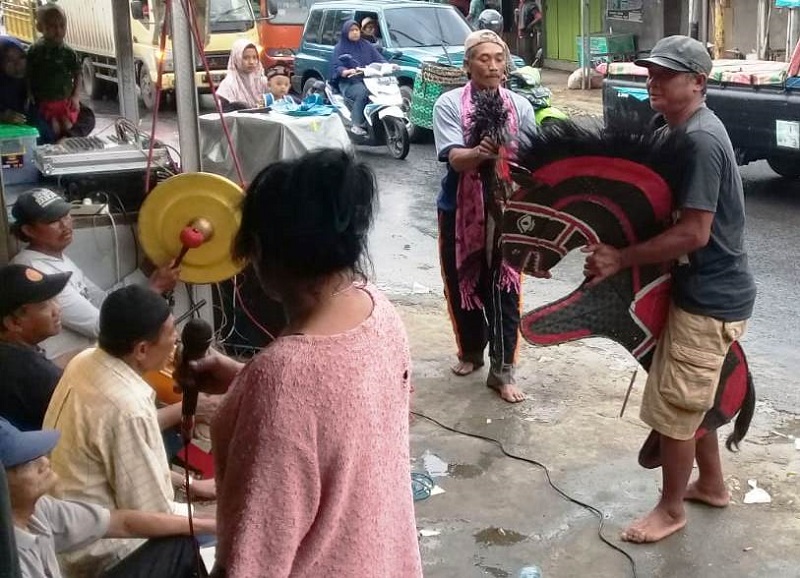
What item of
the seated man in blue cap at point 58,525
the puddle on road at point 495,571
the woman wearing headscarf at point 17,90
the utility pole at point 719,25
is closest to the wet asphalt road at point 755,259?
the puddle on road at point 495,571

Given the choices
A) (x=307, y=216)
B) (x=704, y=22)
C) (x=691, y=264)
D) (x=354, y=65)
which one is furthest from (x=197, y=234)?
(x=704, y=22)

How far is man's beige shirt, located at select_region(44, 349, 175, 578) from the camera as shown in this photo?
2793 millimetres

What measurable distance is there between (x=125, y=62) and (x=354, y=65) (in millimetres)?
6165

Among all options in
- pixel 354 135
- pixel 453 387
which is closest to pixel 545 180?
pixel 453 387

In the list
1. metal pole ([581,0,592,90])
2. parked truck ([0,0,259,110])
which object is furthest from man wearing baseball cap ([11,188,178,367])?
metal pole ([581,0,592,90])

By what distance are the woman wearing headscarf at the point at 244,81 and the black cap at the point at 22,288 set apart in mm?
6071

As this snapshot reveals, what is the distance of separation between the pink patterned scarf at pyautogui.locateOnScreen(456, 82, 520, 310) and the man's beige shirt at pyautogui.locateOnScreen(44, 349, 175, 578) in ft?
8.13

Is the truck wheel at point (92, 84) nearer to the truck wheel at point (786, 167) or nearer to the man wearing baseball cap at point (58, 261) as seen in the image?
the truck wheel at point (786, 167)

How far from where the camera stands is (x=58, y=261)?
430 cm

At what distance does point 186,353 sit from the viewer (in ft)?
7.11

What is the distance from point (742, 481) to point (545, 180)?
1528 mm

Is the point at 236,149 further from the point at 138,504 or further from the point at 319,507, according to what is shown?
the point at 319,507

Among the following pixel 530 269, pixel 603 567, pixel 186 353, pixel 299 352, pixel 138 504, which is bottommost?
pixel 603 567

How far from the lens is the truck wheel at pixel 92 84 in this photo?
55.4 ft
